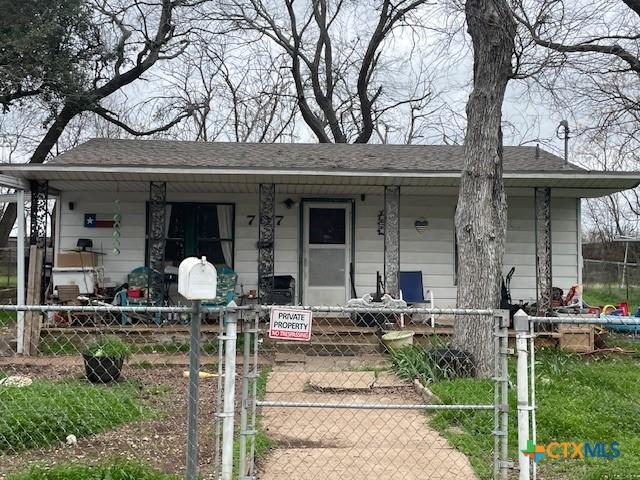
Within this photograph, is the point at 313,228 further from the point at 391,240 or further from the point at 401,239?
the point at 391,240

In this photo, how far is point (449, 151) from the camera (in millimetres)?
12156

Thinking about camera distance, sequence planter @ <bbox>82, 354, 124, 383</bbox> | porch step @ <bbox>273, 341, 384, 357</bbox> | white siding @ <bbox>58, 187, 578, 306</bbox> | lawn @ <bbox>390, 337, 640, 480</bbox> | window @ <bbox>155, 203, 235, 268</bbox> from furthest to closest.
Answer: window @ <bbox>155, 203, 235, 268</bbox>
white siding @ <bbox>58, 187, 578, 306</bbox>
porch step @ <bbox>273, 341, 384, 357</bbox>
planter @ <bbox>82, 354, 124, 383</bbox>
lawn @ <bbox>390, 337, 640, 480</bbox>

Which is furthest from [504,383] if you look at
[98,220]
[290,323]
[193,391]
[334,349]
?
[98,220]

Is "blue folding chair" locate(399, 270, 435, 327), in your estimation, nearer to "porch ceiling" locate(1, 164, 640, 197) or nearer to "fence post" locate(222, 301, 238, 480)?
"porch ceiling" locate(1, 164, 640, 197)

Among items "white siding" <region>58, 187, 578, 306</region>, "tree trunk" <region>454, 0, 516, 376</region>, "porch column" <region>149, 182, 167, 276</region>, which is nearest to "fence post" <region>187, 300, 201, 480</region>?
"tree trunk" <region>454, 0, 516, 376</region>

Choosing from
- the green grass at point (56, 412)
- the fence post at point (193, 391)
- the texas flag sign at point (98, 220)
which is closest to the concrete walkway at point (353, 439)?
the fence post at point (193, 391)

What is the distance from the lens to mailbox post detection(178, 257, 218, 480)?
262cm

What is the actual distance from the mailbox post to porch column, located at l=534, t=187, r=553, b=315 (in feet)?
26.1

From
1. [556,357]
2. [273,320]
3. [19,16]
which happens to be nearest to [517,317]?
[273,320]

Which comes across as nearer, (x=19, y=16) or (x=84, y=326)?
(x=84, y=326)

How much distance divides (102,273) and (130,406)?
18.0 ft

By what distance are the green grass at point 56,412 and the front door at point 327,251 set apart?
17.6 feet

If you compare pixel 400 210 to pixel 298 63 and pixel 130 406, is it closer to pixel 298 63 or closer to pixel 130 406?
pixel 130 406

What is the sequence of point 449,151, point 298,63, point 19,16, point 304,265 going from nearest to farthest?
point 304,265 < point 449,151 < point 19,16 < point 298,63
